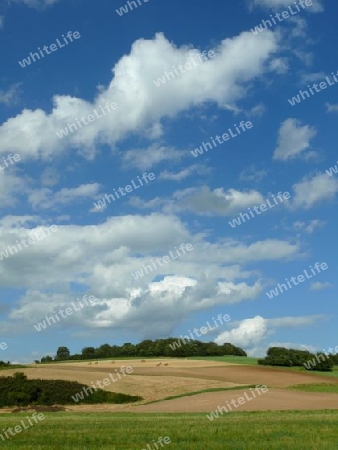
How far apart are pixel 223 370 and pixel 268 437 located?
65906 millimetres

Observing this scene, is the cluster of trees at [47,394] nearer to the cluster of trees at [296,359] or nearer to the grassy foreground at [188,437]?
the grassy foreground at [188,437]

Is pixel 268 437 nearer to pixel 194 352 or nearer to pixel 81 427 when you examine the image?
pixel 81 427

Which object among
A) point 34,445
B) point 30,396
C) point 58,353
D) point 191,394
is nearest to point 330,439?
point 34,445

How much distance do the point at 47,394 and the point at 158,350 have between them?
239 ft

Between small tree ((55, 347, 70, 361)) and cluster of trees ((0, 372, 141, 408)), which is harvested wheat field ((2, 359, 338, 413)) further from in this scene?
small tree ((55, 347, 70, 361))

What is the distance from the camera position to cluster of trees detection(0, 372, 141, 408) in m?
58.3

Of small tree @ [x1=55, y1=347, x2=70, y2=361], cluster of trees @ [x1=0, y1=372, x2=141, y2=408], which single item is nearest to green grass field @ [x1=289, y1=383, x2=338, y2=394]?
cluster of trees @ [x1=0, y1=372, x2=141, y2=408]

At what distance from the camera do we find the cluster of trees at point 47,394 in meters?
58.3

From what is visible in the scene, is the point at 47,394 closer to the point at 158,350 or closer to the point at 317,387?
the point at 317,387

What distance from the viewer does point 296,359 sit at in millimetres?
101938

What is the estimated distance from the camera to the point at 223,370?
8400 centimetres

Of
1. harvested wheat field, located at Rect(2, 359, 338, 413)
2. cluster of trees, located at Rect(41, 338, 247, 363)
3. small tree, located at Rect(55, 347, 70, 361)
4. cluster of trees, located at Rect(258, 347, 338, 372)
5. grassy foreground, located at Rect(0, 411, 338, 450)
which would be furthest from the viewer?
small tree, located at Rect(55, 347, 70, 361)

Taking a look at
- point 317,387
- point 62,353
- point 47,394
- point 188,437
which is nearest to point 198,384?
point 317,387

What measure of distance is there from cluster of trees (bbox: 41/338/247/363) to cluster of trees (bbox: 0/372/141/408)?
6643 centimetres
